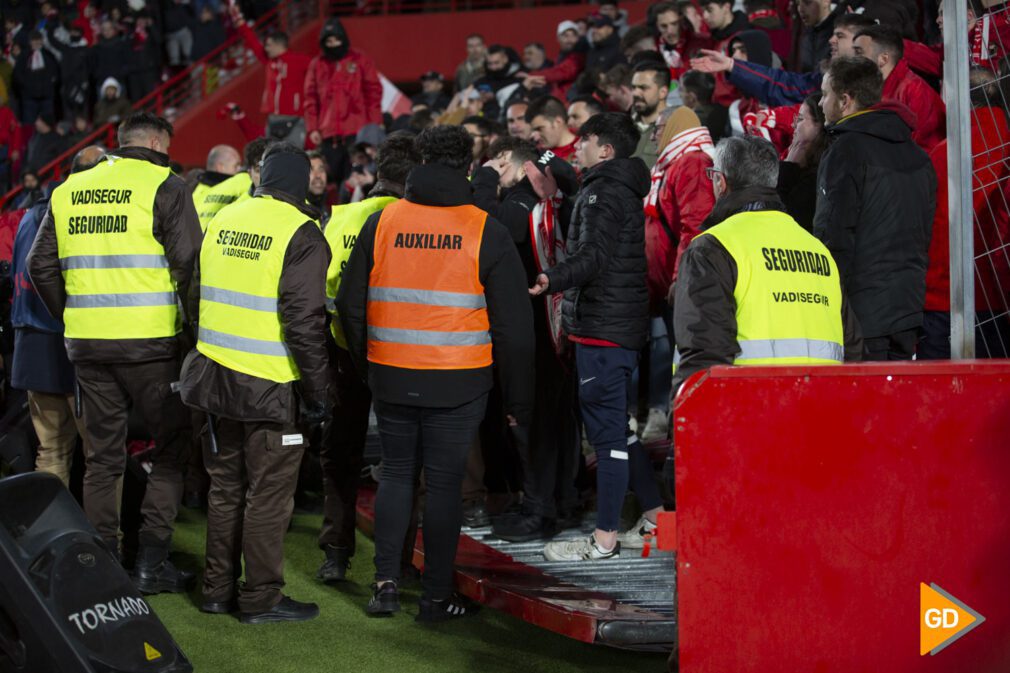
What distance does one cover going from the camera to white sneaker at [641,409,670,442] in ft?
22.5

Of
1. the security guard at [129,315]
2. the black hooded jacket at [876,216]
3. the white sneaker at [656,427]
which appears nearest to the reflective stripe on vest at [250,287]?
the security guard at [129,315]

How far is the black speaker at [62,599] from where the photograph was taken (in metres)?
3.65

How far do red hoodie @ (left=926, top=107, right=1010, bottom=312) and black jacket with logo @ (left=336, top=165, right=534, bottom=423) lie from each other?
6.02 feet

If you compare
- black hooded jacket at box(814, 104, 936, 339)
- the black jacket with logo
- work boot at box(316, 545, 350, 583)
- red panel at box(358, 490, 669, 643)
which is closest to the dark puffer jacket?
the black jacket with logo

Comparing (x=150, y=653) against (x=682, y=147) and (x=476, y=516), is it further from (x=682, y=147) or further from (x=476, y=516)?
(x=682, y=147)

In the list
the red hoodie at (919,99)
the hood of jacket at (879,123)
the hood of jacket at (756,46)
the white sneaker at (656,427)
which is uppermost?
the hood of jacket at (756,46)

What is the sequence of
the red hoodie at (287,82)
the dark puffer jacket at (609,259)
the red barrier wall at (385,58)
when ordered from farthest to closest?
the red barrier wall at (385,58)
the red hoodie at (287,82)
the dark puffer jacket at (609,259)

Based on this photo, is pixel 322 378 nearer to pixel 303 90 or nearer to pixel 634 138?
pixel 634 138

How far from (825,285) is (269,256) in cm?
216

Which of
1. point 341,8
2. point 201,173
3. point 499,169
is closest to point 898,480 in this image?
point 499,169

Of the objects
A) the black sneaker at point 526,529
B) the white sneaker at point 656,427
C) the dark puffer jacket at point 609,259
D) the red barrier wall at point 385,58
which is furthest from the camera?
the red barrier wall at point 385,58

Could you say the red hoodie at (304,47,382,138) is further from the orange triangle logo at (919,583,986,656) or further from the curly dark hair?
the orange triangle logo at (919,583,986,656)

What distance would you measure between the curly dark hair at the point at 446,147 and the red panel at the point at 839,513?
1.95 m

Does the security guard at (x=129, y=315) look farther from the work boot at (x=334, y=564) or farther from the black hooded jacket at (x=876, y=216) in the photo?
the black hooded jacket at (x=876, y=216)
